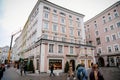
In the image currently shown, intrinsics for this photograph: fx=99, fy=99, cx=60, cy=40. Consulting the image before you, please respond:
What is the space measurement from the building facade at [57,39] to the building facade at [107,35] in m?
8.25

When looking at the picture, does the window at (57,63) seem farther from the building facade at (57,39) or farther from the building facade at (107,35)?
the building facade at (107,35)

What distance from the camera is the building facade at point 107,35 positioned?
30712mm

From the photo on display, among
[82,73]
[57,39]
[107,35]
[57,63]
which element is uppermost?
[107,35]

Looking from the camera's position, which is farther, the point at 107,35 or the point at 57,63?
the point at 107,35

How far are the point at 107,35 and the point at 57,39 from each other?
18.5 metres

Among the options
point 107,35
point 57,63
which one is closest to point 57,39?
point 57,63

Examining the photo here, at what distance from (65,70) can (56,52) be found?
4.22 meters

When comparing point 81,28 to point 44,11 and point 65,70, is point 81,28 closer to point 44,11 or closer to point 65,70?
point 44,11

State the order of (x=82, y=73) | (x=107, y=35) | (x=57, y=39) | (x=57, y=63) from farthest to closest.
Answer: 1. (x=107, y=35)
2. (x=57, y=39)
3. (x=57, y=63)
4. (x=82, y=73)

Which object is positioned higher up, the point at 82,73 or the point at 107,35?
the point at 107,35

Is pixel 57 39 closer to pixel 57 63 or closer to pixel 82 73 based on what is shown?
pixel 57 63

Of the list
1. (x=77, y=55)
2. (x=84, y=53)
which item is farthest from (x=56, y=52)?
(x=84, y=53)

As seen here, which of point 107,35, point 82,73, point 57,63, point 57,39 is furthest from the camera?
point 107,35

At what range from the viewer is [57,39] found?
26.3 meters
